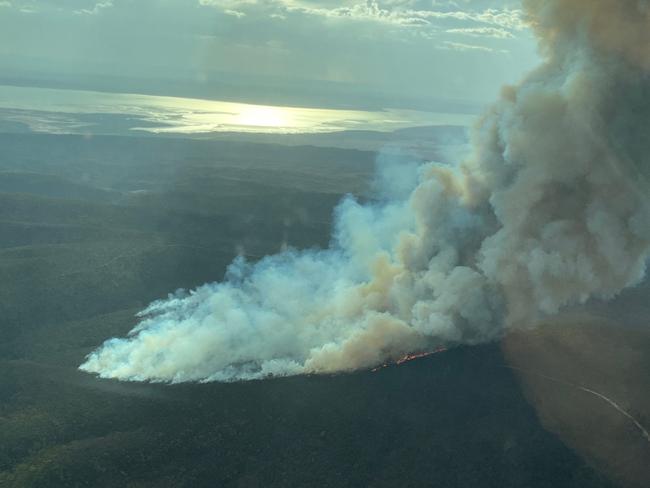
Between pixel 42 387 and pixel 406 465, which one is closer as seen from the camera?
pixel 406 465

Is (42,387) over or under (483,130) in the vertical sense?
under

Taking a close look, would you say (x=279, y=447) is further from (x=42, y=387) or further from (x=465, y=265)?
(x=465, y=265)

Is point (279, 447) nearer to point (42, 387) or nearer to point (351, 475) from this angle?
point (351, 475)

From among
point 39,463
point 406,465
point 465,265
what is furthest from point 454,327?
point 39,463

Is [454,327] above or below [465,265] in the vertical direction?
below

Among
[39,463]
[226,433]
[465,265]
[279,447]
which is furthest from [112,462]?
[465,265]

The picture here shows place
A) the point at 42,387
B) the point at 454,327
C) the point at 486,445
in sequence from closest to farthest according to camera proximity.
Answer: the point at 486,445
the point at 42,387
the point at 454,327

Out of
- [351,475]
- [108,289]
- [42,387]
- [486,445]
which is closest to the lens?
[351,475]

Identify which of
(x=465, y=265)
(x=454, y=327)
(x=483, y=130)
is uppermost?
(x=483, y=130)

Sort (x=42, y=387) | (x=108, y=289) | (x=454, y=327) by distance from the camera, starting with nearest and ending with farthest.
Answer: (x=42, y=387)
(x=454, y=327)
(x=108, y=289)
